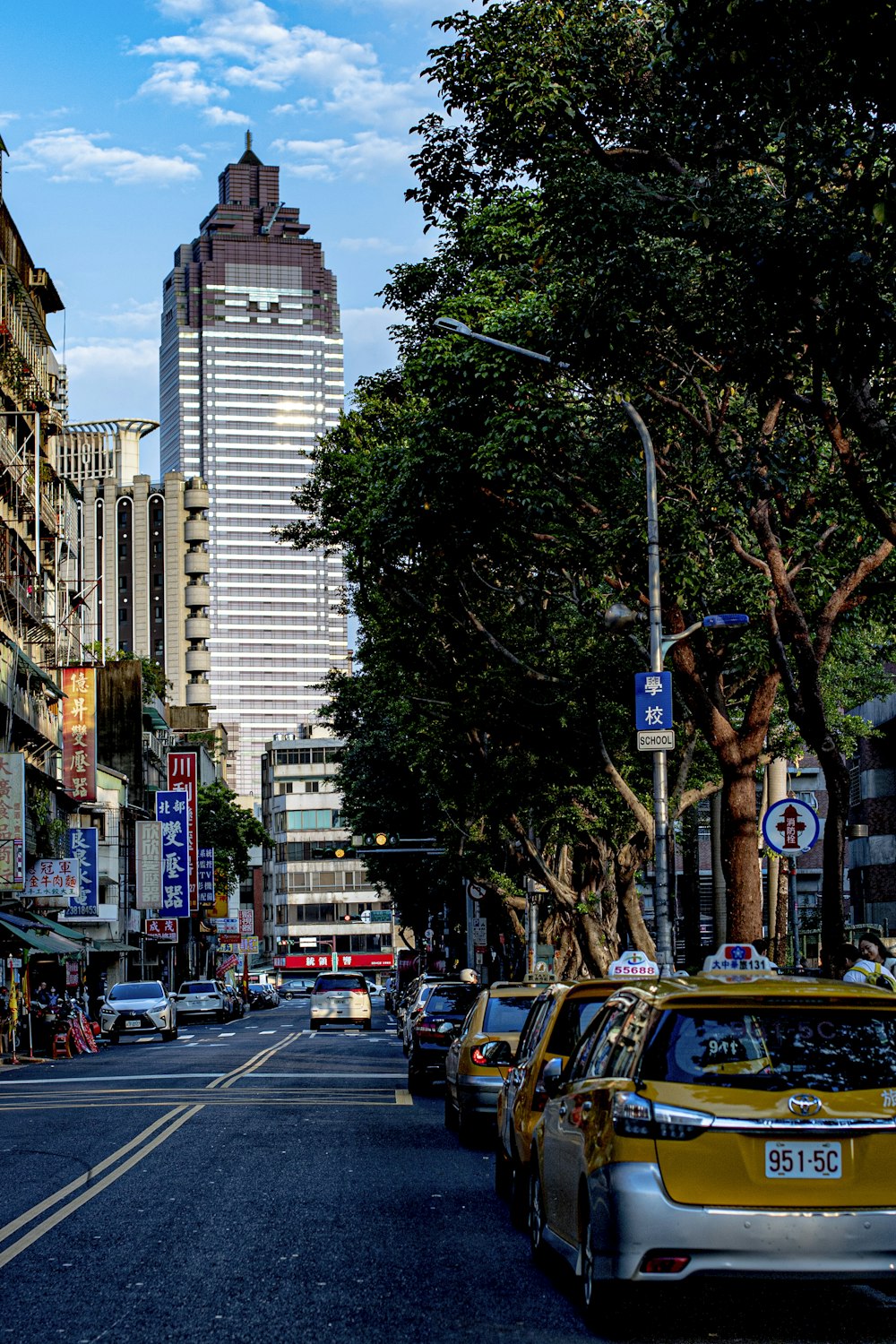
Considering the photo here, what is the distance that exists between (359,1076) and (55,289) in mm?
39922

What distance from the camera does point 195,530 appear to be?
147 meters

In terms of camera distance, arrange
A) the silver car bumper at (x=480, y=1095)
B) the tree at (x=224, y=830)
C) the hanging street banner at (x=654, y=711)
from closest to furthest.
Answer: the silver car bumper at (x=480, y=1095)
the hanging street banner at (x=654, y=711)
the tree at (x=224, y=830)

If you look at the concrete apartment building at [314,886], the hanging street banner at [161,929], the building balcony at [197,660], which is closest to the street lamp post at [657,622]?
the hanging street banner at [161,929]

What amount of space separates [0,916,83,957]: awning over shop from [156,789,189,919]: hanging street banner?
3308 cm

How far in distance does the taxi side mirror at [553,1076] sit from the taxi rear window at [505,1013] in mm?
7128

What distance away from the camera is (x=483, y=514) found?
24.4 meters

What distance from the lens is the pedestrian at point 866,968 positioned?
14.2 metres

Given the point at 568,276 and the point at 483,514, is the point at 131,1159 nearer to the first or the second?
the point at 568,276

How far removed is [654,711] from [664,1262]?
14011 millimetres

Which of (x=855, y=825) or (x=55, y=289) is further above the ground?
(x=55, y=289)

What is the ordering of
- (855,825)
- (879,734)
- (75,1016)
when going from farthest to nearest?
1. (855,825)
2. (879,734)
3. (75,1016)

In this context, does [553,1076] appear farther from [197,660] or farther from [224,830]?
[197,660]

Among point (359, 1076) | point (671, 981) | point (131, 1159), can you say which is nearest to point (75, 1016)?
point (359, 1076)

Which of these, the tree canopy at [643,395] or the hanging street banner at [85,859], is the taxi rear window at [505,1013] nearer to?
the tree canopy at [643,395]
